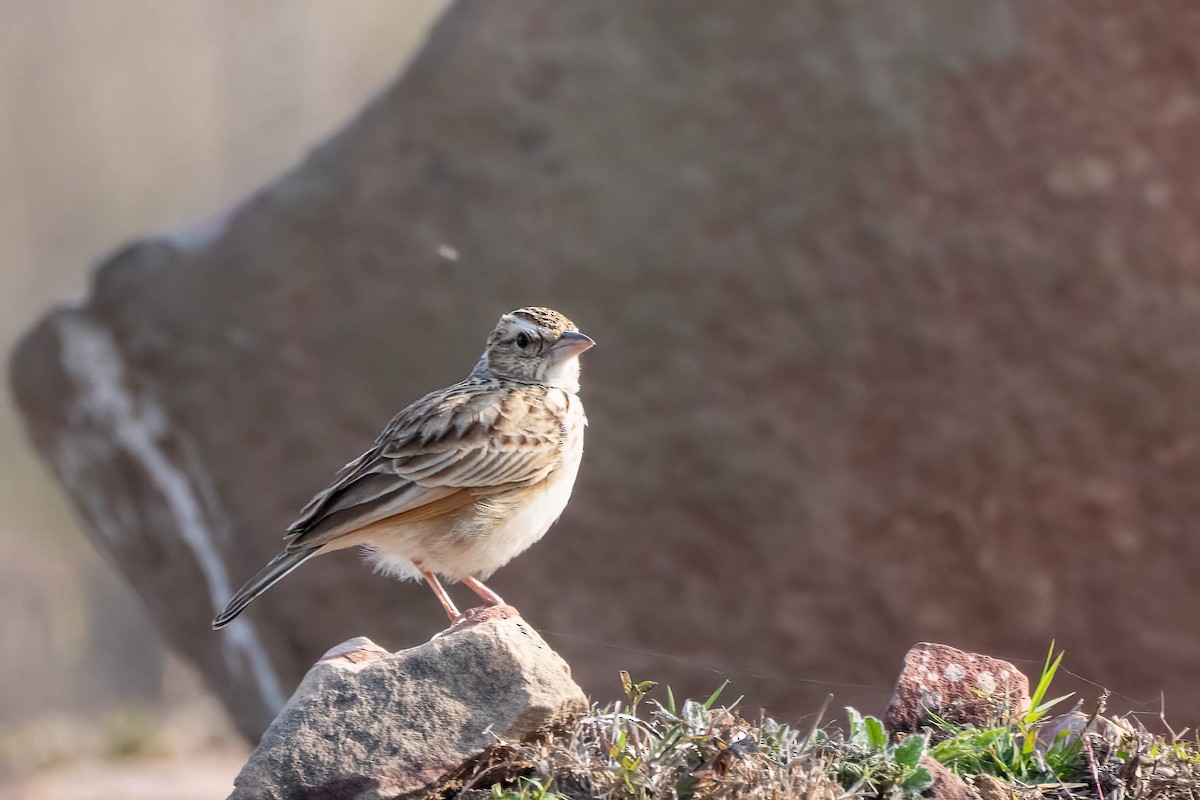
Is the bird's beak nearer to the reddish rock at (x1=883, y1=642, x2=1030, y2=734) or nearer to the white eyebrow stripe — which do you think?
the white eyebrow stripe

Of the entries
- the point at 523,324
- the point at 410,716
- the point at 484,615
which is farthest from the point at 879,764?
the point at 523,324

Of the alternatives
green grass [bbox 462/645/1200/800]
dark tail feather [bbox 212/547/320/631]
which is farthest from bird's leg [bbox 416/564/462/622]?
green grass [bbox 462/645/1200/800]

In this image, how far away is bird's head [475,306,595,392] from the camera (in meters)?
4.84

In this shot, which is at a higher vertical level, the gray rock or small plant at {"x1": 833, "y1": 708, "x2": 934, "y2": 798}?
the gray rock

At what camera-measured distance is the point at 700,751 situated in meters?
3.07

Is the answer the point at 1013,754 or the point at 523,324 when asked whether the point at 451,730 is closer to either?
the point at 1013,754

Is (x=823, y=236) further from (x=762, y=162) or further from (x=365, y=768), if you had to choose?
(x=365, y=768)

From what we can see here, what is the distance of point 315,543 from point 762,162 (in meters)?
4.80

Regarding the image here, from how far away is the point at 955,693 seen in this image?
3609 millimetres

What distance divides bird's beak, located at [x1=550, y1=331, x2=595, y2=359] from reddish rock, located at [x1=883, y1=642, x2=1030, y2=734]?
1.67 meters

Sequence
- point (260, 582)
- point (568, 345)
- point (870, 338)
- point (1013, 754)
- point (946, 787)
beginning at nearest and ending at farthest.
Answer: point (946, 787)
point (1013, 754)
point (260, 582)
point (568, 345)
point (870, 338)

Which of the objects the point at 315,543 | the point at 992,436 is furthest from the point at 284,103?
the point at 315,543

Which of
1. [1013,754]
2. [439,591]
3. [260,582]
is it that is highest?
[260,582]

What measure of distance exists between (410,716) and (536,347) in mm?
1900
